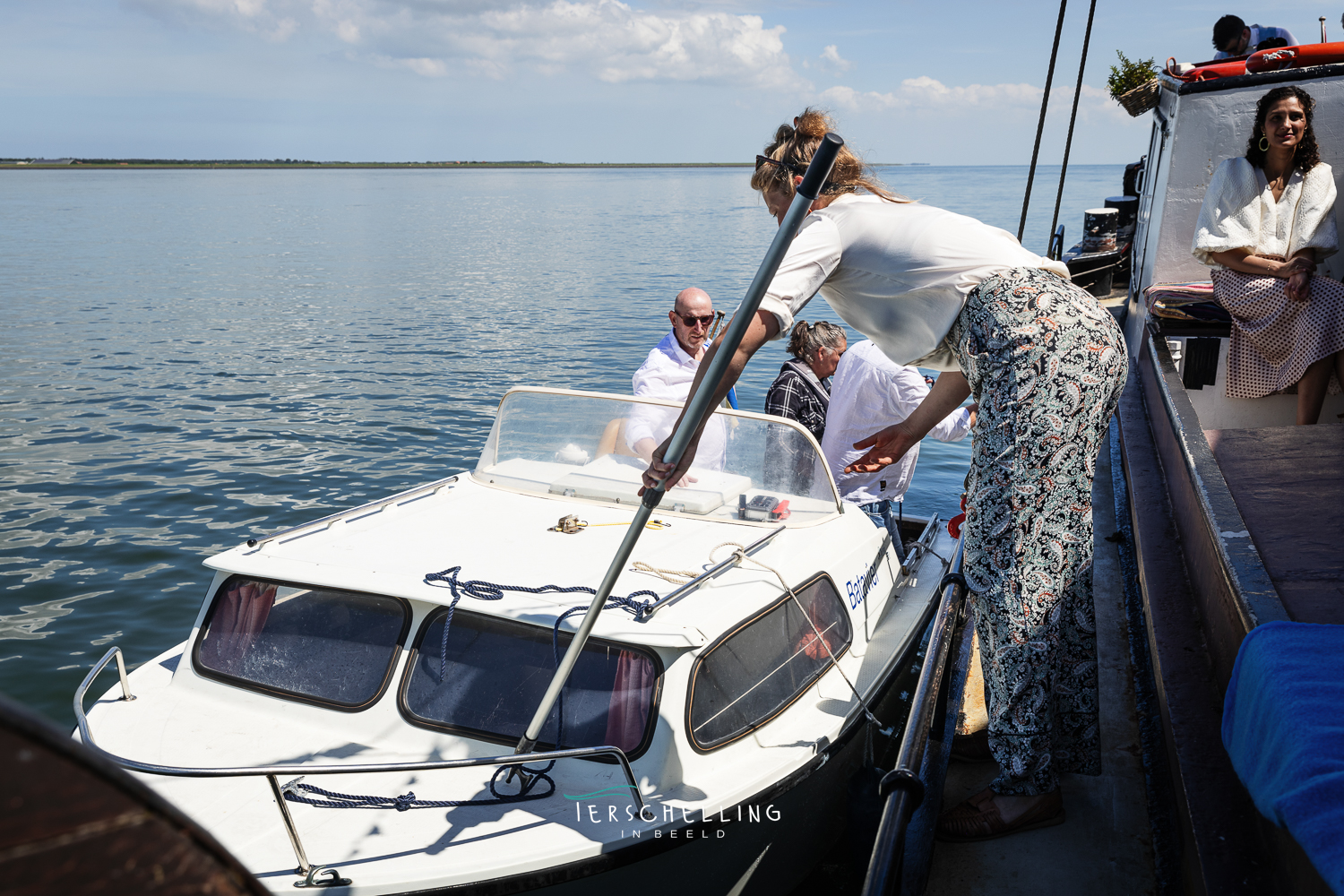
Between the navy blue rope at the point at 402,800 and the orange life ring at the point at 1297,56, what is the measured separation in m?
6.81

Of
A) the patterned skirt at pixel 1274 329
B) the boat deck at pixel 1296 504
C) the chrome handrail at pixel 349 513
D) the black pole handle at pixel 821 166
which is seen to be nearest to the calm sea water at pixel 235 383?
the chrome handrail at pixel 349 513

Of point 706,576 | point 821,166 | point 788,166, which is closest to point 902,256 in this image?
point 788,166

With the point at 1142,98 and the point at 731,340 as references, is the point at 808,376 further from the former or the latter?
the point at 1142,98

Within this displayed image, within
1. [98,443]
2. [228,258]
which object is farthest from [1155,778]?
[228,258]

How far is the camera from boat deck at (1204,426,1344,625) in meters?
2.35

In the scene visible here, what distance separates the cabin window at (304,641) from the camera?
337 cm

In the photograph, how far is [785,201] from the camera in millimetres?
2684

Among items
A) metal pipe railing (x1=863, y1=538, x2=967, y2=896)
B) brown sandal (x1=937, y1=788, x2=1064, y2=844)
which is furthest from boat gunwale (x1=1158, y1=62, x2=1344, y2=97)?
brown sandal (x1=937, y1=788, x2=1064, y2=844)

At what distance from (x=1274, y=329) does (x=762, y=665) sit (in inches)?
153

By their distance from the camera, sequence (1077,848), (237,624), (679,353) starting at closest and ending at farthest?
(1077,848), (237,624), (679,353)

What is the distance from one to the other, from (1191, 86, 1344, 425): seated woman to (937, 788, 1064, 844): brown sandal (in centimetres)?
346

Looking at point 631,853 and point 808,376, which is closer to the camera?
point 631,853

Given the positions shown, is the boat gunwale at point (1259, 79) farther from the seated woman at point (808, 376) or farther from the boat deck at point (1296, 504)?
the boat deck at point (1296, 504)

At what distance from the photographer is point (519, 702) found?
10.4 feet
